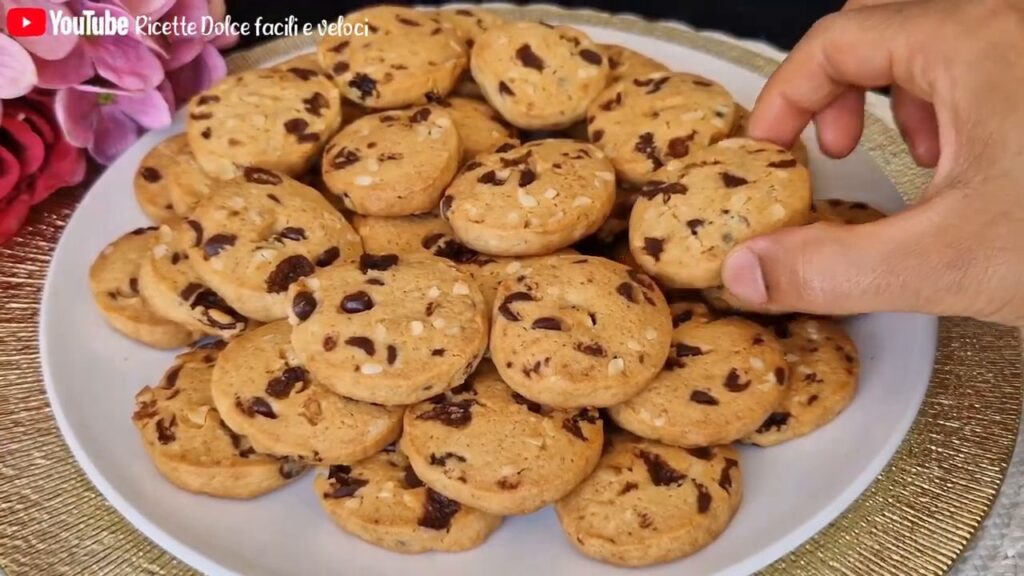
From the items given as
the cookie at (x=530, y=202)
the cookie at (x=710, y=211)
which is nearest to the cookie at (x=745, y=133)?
the cookie at (x=710, y=211)

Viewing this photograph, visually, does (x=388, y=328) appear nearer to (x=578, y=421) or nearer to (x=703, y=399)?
(x=578, y=421)

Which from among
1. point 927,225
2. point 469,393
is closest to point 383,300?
point 469,393

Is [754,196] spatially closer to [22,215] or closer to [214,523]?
[214,523]

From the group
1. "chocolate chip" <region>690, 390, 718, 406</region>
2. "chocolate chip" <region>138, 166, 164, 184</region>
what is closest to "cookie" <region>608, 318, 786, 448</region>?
"chocolate chip" <region>690, 390, 718, 406</region>

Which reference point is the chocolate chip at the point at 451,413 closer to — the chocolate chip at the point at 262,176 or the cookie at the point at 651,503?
the cookie at the point at 651,503

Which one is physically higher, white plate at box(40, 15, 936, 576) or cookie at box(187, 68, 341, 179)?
cookie at box(187, 68, 341, 179)

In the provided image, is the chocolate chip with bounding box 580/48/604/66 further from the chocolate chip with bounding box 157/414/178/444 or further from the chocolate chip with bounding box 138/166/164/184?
the chocolate chip with bounding box 157/414/178/444
